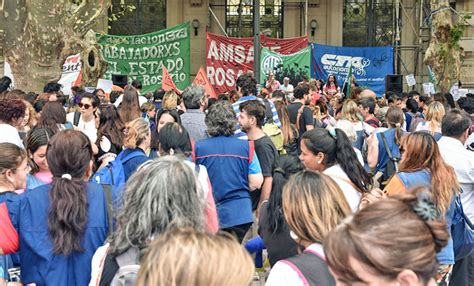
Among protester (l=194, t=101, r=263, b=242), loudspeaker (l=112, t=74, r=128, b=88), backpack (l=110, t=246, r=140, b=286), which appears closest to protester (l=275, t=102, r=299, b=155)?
protester (l=194, t=101, r=263, b=242)

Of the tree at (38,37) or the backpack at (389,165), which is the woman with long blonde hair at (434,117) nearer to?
the backpack at (389,165)

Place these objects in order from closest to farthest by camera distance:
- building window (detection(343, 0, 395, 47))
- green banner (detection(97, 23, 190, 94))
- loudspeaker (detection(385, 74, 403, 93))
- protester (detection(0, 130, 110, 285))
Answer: protester (detection(0, 130, 110, 285)) → loudspeaker (detection(385, 74, 403, 93)) → green banner (detection(97, 23, 190, 94)) → building window (detection(343, 0, 395, 47))

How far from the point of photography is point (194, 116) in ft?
27.4

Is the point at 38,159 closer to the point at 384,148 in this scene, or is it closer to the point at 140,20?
the point at 384,148

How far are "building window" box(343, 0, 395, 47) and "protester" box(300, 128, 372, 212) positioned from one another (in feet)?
73.8

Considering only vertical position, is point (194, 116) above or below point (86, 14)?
below

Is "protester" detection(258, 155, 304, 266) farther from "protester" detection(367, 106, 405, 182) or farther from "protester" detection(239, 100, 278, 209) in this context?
"protester" detection(367, 106, 405, 182)

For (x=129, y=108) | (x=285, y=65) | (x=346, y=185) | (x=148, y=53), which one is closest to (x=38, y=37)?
(x=129, y=108)

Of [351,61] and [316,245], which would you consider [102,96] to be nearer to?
[316,245]

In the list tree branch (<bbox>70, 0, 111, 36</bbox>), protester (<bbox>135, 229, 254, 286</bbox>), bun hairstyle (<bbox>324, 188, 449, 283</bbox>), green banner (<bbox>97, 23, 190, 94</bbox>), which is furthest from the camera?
green banner (<bbox>97, 23, 190, 94</bbox>)

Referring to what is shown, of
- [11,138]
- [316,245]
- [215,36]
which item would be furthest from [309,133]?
[215,36]

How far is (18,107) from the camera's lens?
623cm

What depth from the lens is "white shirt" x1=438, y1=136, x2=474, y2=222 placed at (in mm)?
6098

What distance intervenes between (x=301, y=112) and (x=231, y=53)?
13.8 m
